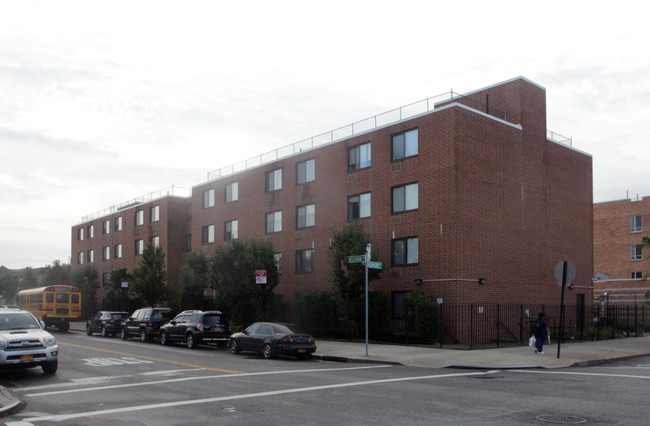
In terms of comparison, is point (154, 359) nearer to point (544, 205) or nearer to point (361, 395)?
point (361, 395)

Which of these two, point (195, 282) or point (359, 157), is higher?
point (359, 157)

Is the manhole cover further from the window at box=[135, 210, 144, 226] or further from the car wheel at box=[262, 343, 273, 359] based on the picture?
the window at box=[135, 210, 144, 226]

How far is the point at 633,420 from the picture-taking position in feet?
31.5

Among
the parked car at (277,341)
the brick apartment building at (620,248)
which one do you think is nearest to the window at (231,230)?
the parked car at (277,341)

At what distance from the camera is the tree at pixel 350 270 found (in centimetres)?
2881

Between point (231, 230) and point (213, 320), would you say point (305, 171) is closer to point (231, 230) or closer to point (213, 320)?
point (231, 230)

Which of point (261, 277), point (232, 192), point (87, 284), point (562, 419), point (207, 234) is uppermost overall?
point (232, 192)

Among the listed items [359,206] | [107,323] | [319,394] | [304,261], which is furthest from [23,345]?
[304,261]

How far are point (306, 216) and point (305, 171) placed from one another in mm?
2697

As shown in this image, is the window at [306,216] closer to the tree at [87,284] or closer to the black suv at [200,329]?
the black suv at [200,329]

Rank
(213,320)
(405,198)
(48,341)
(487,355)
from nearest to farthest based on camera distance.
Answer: (48,341)
(487,355)
(213,320)
(405,198)

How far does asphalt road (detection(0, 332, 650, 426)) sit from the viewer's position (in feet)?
33.0

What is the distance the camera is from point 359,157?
33875mm

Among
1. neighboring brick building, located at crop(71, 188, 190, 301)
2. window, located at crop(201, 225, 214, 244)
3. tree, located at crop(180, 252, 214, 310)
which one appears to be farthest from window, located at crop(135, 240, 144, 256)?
tree, located at crop(180, 252, 214, 310)
